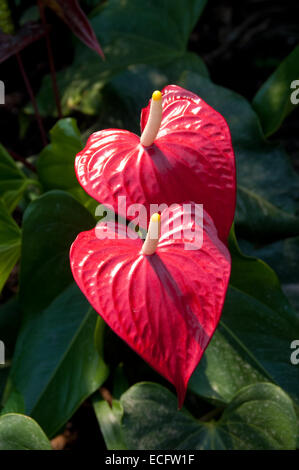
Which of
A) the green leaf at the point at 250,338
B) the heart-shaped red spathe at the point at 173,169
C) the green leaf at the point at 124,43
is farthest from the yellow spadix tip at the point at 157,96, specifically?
the green leaf at the point at 124,43

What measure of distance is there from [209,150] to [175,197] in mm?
65

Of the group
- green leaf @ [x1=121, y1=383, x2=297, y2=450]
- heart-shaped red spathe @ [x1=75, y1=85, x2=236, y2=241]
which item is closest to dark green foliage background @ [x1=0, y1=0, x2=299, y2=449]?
green leaf @ [x1=121, y1=383, x2=297, y2=450]

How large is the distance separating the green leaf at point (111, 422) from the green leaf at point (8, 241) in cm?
28

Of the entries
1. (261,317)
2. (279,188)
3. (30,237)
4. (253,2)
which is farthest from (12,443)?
(253,2)

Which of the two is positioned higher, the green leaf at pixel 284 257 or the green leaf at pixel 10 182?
the green leaf at pixel 10 182

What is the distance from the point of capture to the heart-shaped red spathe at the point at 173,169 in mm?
537

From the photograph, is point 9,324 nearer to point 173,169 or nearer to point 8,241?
point 8,241

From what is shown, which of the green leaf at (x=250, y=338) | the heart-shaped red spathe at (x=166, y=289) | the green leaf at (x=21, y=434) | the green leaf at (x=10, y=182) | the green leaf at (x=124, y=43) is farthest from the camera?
the green leaf at (x=124, y=43)

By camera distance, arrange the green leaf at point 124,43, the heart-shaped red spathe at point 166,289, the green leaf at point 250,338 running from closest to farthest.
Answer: the heart-shaped red spathe at point 166,289 → the green leaf at point 250,338 → the green leaf at point 124,43

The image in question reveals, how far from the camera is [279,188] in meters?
0.95

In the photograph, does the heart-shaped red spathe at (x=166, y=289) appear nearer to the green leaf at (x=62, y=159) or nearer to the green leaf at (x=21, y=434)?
the green leaf at (x=21, y=434)

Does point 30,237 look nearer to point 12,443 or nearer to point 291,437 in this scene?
point 12,443

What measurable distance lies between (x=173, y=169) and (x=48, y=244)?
31 centimetres

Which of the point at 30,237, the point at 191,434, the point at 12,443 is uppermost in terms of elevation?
the point at 30,237
